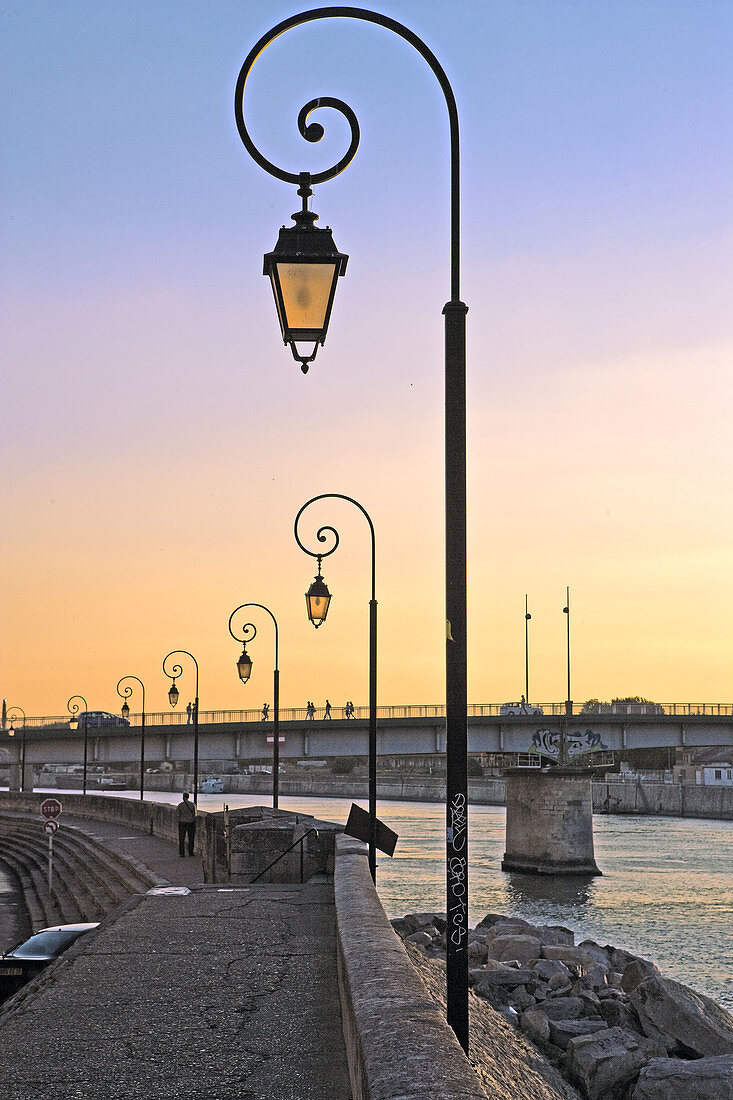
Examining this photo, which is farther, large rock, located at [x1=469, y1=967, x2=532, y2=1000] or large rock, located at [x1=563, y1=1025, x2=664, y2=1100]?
large rock, located at [x1=469, y1=967, x2=532, y2=1000]

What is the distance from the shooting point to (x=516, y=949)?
2380 centimetres

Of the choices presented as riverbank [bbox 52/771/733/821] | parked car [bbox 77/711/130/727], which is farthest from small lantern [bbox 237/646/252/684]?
riverbank [bbox 52/771/733/821]

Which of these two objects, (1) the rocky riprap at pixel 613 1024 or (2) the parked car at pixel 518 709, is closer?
(1) the rocky riprap at pixel 613 1024

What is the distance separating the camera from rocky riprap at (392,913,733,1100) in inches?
465

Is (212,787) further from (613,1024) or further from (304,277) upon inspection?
(304,277)

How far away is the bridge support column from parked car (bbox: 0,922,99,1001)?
4133 centimetres

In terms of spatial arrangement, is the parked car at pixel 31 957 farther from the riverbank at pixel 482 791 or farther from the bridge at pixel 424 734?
the riverbank at pixel 482 791

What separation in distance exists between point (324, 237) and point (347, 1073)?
4.79m

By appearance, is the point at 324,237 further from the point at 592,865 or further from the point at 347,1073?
the point at 592,865

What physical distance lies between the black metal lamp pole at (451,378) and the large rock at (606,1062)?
683 cm

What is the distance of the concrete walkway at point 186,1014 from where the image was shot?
6582 mm

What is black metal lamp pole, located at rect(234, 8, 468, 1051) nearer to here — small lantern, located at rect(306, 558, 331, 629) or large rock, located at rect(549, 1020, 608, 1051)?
large rock, located at rect(549, 1020, 608, 1051)

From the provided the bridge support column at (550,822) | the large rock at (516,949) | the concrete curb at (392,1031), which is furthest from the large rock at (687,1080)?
the bridge support column at (550,822)

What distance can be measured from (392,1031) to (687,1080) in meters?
7.69
